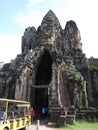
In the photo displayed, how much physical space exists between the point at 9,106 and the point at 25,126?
9.69 ft

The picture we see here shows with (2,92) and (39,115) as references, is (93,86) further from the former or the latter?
(2,92)

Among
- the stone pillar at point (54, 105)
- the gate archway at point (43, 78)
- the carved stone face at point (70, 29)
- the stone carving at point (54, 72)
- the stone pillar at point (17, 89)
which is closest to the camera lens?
the stone pillar at point (54, 105)

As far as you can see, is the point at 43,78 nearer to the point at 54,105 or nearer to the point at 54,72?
the point at 54,72

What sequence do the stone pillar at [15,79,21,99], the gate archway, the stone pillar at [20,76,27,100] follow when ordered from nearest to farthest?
the stone pillar at [15,79,21,99] < the stone pillar at [20,76,27,100] < the gate archway

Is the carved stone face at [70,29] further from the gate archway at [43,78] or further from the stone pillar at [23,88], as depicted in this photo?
the stone pillar at [23,88]

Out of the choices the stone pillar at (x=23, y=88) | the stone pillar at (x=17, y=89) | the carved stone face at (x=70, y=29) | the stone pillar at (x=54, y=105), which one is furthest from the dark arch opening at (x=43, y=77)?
the carved stone face at (x=70, y=29)

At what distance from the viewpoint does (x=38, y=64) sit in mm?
23547

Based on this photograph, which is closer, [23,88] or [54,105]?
[54,105]

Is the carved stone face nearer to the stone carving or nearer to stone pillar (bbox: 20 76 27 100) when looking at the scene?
the stone carving

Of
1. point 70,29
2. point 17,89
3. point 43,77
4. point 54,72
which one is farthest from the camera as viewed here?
point 70,29

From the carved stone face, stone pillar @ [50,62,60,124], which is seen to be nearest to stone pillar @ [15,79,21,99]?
stone pillar @ [50,62,60,124]

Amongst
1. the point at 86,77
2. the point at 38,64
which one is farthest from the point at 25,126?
the point at 86,77

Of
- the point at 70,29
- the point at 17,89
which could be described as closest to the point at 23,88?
the point at 17,89

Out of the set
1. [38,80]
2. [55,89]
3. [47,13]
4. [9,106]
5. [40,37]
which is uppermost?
[47,13]
